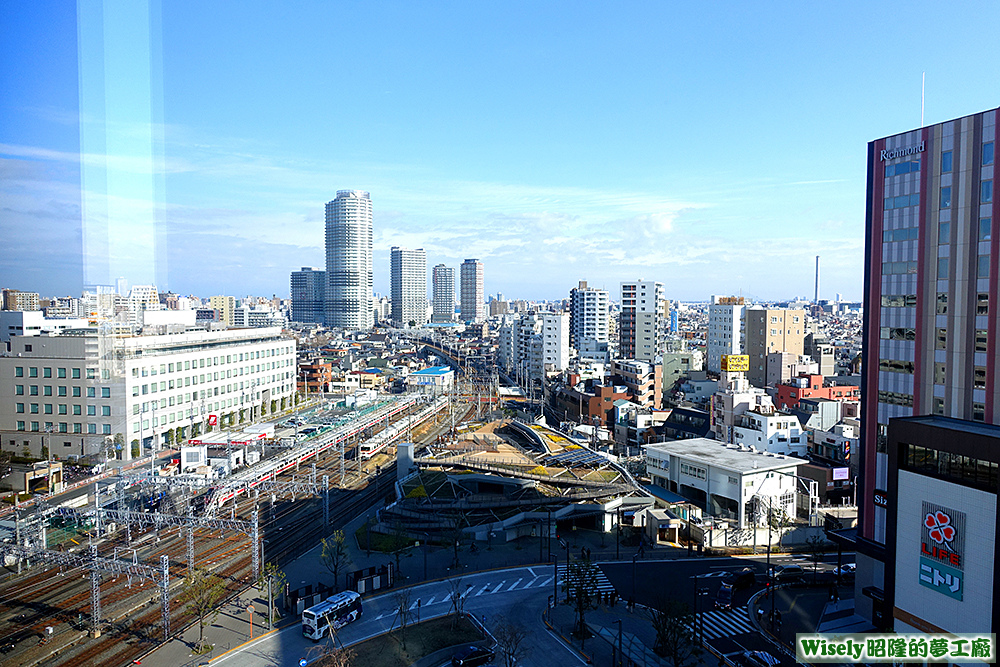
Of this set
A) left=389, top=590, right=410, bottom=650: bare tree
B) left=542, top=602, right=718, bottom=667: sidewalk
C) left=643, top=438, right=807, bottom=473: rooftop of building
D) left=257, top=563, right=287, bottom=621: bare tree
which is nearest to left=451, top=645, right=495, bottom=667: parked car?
left=389, top=590, right=410, bottom=650: bare tree

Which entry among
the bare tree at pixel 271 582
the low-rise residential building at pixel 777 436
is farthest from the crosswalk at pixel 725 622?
the low-rise residential building at pixel 777 436

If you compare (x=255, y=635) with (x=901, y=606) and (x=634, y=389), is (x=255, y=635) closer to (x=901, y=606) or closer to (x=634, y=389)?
(x=901, y=606)

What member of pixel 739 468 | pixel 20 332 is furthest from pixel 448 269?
pixel 20 332

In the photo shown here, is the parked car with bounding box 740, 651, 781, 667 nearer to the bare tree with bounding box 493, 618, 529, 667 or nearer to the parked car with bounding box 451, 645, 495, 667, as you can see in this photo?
the bare tree with bounding box 493, 618, 529, 667

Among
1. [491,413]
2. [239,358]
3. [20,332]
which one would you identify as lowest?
[491,413]

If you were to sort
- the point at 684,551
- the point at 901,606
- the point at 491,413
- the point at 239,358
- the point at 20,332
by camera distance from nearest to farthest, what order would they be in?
the point at 20,332, the point at 901,606, the point at 684,551, the point at 239,358, the point at 491,413

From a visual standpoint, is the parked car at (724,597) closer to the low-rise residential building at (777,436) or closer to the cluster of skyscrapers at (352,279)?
the low-rise residential building at (777,436)
